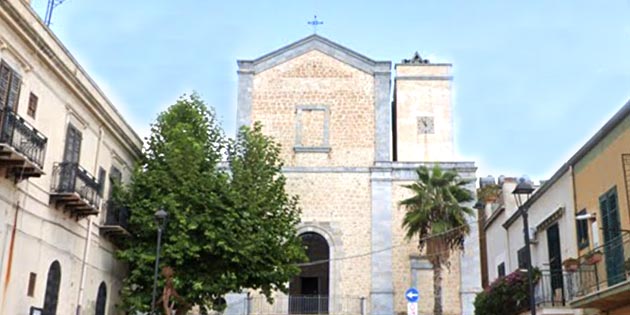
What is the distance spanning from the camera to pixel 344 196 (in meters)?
33.4

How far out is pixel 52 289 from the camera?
1788 cm

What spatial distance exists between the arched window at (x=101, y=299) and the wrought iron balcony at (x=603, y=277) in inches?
535

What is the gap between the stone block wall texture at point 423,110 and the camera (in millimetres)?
34656

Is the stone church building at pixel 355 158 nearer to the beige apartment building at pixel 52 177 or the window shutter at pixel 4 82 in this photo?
the beige apartment building at pixel 52 177

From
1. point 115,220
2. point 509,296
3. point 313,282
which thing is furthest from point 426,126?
point 115,220

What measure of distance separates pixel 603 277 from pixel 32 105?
13.7 metres

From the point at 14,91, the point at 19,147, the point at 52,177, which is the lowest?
the point at 19,147

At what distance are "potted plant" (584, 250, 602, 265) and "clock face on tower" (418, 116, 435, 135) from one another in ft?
64.0

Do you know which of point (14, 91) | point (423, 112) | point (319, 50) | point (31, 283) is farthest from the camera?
point (319, 50)

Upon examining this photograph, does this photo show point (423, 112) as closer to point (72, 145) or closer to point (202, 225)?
point (202, 225)

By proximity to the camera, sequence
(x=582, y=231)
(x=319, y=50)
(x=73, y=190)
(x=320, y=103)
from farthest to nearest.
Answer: (x=319, y=50) → (x=320, y=103) → (x=73, y=190) → (x=582, y=231)

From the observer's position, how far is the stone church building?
3186cm

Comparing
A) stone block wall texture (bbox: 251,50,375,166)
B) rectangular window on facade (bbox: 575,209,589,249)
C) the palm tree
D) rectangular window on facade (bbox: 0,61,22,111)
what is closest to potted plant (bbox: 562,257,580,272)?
rectangular window on facade (bbox: 575,209,589,249)

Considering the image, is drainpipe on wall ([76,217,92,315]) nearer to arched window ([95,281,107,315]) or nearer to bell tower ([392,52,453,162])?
arched window ([95,281,107,315])
